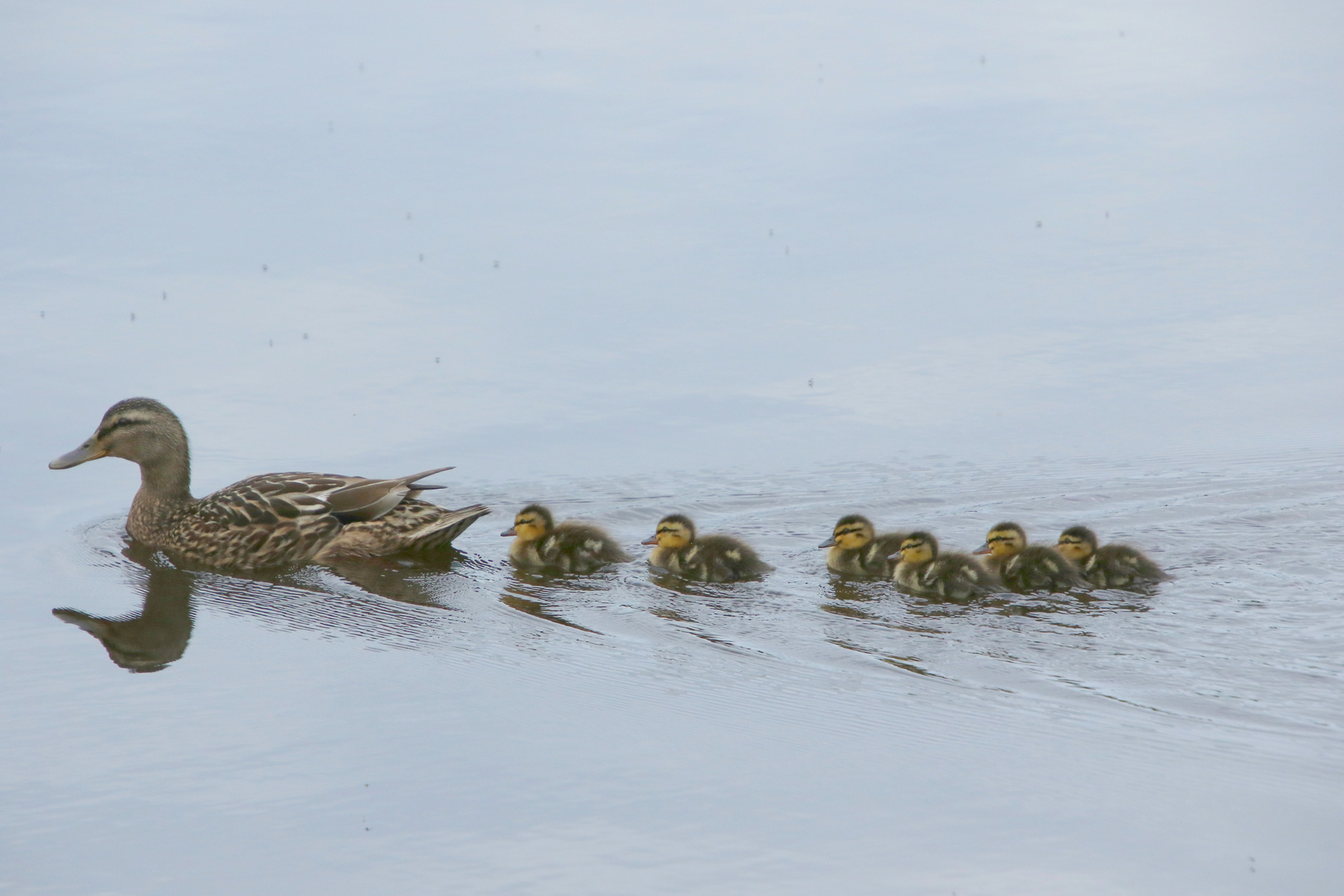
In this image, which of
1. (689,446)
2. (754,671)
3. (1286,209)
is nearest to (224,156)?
(689,446)

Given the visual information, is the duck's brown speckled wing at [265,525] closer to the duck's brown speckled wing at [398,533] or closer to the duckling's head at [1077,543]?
the duck's brown speckled wing at [398,533]

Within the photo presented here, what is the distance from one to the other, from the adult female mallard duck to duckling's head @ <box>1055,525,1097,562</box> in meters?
2.19

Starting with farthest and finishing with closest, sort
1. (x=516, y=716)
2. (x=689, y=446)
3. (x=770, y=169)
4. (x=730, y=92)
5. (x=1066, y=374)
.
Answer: (x=730, y=92), (x=770, y=169), (x=1066, y=374), (x=689, y=446), (x=516, y=716)

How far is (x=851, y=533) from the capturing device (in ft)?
21.5

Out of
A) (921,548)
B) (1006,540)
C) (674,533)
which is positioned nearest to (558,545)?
(674,533)

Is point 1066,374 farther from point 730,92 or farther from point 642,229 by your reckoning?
point 730,92

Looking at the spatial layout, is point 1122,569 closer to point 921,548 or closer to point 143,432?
point 921,548

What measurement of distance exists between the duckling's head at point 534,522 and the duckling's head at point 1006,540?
5.42ft

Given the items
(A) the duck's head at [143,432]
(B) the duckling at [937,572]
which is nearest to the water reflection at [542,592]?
(B) the duckling at [937,572]

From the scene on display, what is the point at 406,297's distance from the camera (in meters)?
9.62

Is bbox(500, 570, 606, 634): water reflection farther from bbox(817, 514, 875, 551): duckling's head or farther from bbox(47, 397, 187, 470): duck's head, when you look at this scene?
bbox(47, 397, 187, 470): duck's head

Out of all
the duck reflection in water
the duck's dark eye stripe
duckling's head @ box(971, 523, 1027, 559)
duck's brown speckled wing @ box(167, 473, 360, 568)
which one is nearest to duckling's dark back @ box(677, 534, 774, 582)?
duckling's head @ box(971, 523, 1027, 559)

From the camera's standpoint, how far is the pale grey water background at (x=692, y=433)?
4.52 m

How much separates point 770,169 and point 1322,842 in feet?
26.7
